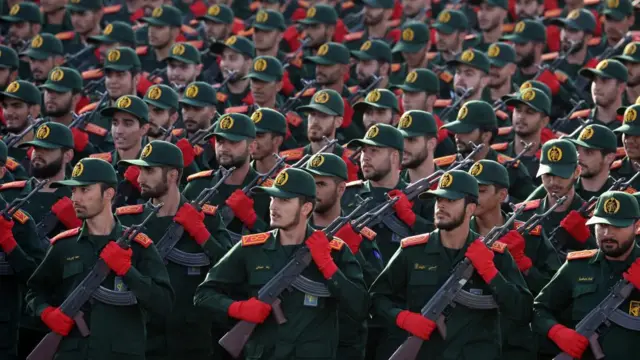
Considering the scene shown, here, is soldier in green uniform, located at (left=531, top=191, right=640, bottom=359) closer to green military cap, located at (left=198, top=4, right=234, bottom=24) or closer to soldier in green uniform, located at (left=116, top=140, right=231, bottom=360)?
soldier in green uniform, located at (left=116, top=140, right=231, bottom=360)

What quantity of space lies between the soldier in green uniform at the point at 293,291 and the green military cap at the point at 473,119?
5.64m

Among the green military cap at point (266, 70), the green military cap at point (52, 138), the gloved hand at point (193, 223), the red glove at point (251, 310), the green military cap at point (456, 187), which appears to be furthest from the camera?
the green military cap at point (266, 70)

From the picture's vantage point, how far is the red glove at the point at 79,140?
74.4 feet

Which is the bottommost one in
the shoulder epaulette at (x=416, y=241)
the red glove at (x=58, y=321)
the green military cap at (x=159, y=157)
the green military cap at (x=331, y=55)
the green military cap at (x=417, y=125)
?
the green military cap at (x=331, y=55)

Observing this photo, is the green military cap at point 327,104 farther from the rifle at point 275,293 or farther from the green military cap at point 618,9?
the green military cap at point 618,9

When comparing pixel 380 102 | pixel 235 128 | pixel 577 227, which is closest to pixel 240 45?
pixel 380 102

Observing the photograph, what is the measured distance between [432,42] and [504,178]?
39.0 feet

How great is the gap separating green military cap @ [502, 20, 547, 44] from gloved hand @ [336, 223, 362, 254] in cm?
1093

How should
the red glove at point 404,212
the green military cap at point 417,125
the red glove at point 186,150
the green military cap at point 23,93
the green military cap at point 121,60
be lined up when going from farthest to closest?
the green military cap at point 121,60, the green military cap at point 23,93, the red glove at point 186,150, the green military cap at point 417,125, the red glove at point 404,212

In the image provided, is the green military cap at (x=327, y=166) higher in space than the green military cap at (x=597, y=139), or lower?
higher

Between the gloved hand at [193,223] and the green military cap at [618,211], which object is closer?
the green military cap at [618,211]

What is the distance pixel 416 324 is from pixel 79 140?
8.16m

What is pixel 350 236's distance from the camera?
687 inches

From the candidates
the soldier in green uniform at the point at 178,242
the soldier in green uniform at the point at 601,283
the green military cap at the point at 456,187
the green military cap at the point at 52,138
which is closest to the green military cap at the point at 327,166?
the soldier in green uniform at the point at 178,242
